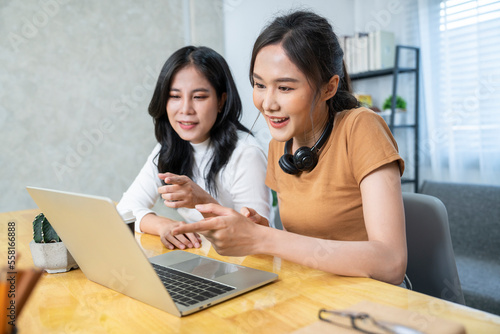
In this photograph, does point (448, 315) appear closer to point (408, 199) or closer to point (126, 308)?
point (126, 308)

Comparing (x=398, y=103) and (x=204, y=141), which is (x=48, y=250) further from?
(x=398, y=103)

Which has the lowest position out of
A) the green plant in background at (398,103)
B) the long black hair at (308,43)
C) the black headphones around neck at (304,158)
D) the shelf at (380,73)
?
the black headphones around neck at (304,158)

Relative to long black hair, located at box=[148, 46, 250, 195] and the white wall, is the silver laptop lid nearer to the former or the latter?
long black hair, located at box=[148, 46, 250, 195]

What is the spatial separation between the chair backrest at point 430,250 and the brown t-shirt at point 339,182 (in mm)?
162

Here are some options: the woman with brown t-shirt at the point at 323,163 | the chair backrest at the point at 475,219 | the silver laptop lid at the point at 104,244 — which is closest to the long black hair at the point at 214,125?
the woman with brown t-shirt at the point at 323,163

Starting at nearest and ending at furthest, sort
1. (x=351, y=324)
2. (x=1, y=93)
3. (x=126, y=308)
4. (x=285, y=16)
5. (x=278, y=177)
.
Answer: (x=351, y=324) < (x=126, y=308) < (x=285, y=16) < (x=278, y=177) < (x=1, y=93)

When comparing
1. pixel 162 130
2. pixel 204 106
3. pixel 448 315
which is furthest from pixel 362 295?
pixel 162 130

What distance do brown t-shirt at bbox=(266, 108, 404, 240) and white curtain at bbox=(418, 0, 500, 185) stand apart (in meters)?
2.25

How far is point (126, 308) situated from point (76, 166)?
2.35 m

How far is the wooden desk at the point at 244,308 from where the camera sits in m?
0.62

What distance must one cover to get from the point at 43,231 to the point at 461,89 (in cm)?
300

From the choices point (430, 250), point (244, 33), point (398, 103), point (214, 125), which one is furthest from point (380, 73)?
point (430, 250)

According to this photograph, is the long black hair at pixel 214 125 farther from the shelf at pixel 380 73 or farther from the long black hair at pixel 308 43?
the shelf at pixel 380 73

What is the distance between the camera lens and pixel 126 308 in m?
0.70
